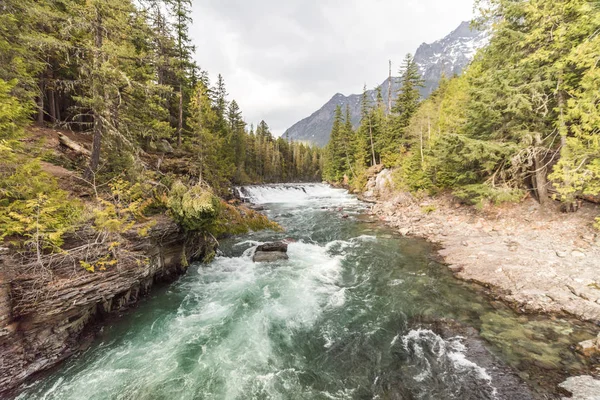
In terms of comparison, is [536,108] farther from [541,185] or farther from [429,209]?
[429,209]

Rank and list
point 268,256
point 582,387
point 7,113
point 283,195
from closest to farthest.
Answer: point 582,387, point 7,113, point 268,256, point 283,195

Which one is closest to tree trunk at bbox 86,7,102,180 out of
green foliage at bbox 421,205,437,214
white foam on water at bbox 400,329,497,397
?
white foam on water at bbox 400,329,497,397

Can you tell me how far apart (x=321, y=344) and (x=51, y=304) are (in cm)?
705

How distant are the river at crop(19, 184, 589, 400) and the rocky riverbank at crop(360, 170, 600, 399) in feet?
2.64

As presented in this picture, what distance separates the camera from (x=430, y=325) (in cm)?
729

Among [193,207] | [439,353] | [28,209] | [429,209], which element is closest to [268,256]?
[193,207]

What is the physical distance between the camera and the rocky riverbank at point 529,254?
24.1 ft

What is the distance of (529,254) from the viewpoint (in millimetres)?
10109

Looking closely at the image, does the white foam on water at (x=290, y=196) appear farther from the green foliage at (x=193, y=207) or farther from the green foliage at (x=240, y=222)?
the green foliage at (x=193, y=207)

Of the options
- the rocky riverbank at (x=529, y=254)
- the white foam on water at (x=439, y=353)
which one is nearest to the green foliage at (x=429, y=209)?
the rocky riverbank at (x=529, y=254)

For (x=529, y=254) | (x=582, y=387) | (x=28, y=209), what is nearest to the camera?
(x=582, y=387)

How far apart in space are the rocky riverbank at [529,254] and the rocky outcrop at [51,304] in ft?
37.8

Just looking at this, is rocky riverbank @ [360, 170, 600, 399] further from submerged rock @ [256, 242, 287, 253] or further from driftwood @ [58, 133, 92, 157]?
driftwood @ [58, 133, 92, 157]

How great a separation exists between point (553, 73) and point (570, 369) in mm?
13847
